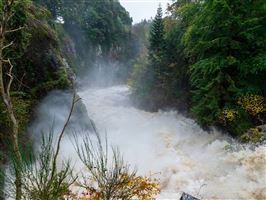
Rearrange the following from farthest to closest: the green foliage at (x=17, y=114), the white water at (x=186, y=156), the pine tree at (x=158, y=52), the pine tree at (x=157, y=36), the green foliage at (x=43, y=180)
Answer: the pine tree at (x=157, y=36) → the pine tree at (x=158, y=52) → the white water at (x=186, y=156) → the green foliage at (x=17, y=114) → the green foliage at (x=43, y=180)

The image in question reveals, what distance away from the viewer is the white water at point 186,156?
866 cm

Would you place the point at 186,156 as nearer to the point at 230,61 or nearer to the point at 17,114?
the point at 230,61

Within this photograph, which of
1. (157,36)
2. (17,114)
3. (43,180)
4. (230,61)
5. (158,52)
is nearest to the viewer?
(43,180)

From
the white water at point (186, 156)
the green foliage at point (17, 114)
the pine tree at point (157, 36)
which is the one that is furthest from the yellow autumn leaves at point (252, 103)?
the pine tree at point (157, 36)

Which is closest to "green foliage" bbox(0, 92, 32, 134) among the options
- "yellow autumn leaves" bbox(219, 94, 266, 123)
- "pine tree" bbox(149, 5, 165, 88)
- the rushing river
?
the rushing river

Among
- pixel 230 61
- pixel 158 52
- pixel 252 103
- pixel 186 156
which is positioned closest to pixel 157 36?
pixel 158 52

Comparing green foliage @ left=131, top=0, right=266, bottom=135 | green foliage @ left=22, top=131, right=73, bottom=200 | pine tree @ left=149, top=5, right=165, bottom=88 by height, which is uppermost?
pine tree @ left=149, top=5, right=165, bottom=88

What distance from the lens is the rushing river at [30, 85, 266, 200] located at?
8.66 meters

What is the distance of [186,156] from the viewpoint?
11.7m

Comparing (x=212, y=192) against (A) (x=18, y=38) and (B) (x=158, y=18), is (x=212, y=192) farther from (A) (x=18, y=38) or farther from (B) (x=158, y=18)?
(B) (x=158, y=18)

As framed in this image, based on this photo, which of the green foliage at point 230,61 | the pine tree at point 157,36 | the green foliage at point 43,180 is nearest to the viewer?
the green foliage at point 43,180

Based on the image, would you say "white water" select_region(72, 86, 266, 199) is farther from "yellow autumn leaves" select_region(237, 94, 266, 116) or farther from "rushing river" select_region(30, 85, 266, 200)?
"yellow autumn leaves" select_region(237, 94, 266, 116)

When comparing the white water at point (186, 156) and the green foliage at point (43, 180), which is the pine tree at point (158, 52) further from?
the green foliage at point (43, 180)

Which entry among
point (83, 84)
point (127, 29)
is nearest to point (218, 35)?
point (83, 84)
